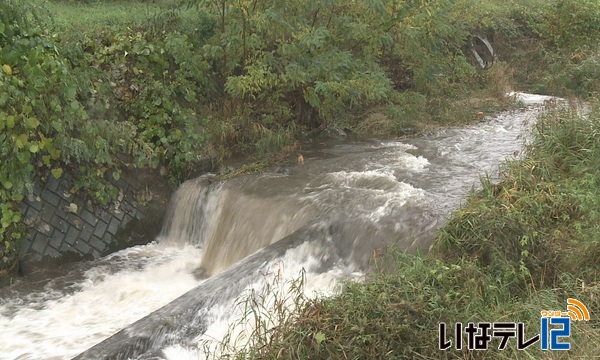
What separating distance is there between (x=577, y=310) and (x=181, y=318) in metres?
2.65

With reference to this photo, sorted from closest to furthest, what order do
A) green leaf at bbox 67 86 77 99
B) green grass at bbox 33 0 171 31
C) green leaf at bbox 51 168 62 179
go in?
green leaf at bbox 67 86 77 99
green leaf at bbox 51 168 62 179
green grass at bbox 33 0 171 31

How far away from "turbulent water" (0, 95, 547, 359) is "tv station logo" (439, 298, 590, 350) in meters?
1.32

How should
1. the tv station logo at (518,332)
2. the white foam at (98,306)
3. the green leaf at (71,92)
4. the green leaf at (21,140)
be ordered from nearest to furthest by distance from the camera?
the tv station logo at (518,332) < the white foam at (98,306) < the green leaf at (21,140) < the green leaf at (71,92)

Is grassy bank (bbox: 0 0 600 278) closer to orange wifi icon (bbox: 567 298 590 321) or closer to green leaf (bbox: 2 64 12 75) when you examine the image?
green leaf (bbox: 2 64 12 75)

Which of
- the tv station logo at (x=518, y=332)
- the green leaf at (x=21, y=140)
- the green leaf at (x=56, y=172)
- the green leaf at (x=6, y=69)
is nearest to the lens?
the tv station logo at (x=518, y=332)

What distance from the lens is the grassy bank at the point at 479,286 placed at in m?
3.72

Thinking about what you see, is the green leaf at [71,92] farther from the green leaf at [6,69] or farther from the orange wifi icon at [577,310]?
the orange wifi icon at [577,310]

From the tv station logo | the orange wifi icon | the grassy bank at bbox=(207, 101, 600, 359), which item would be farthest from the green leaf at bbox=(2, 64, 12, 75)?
the orange wifi icon

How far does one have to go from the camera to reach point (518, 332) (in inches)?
148

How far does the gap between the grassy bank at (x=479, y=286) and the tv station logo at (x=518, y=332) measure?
0.03 metres

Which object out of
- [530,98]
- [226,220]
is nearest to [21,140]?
[226,220]

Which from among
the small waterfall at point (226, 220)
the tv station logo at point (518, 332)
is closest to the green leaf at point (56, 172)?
the small waterfall at point (226, 220)

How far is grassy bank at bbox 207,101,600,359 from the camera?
3.72 meters

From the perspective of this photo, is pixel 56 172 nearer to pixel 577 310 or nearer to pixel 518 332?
pixel 518 332
